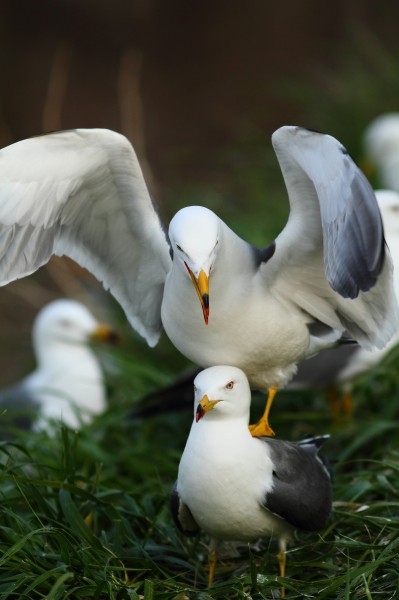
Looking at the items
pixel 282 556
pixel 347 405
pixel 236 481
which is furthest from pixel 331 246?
pixel 347 405

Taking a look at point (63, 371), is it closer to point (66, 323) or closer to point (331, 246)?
point (66, 323)

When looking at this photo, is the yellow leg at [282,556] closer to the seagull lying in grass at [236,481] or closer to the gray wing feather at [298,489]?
the seagull lying in grass at [236,481]

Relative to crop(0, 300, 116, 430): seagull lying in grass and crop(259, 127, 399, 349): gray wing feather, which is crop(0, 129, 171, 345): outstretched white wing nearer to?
crop(259, 127, 399, 349): gray wing feather

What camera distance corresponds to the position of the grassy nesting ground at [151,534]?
3510mm

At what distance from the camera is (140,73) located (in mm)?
15172

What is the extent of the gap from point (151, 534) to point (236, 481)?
639 mm

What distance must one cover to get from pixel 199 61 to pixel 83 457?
11545 millimetres

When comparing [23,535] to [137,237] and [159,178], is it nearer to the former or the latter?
[137,237]

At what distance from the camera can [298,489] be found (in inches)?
147

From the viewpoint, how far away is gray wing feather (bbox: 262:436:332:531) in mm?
3668

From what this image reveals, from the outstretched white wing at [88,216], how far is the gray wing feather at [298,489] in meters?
0.87

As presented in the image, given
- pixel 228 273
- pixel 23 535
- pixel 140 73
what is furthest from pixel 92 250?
pixel 140 73

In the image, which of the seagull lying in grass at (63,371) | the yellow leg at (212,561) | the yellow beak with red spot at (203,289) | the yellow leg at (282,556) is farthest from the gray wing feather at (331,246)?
the seagull lying in grass at (63,371)

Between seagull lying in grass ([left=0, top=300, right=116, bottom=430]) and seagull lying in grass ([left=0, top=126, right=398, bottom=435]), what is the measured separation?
81.5 inches
